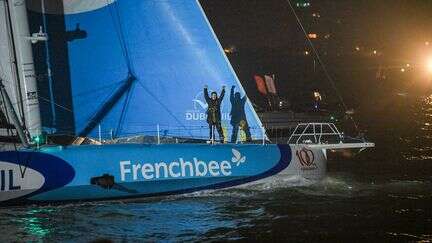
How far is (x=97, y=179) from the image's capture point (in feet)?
41.1

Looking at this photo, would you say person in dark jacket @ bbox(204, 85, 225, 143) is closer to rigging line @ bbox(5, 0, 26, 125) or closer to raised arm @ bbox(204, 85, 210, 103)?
raised arm @ bbox(204, 85, 210, 103)

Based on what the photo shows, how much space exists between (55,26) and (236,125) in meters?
5.17

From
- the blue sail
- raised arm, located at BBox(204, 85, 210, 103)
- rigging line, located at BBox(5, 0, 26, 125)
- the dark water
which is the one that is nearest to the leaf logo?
the dark water

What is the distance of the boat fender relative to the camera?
1252 cm

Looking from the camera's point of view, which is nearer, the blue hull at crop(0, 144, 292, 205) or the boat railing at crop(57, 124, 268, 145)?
the blue hull at crop(0, 144, 292, 205)

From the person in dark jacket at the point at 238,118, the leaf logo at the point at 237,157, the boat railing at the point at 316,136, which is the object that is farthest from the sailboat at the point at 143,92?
the boat railing at the point at 316,136

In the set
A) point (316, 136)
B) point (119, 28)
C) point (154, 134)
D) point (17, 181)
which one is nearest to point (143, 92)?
point (154, 134)

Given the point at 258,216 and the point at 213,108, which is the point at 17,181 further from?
the point at 258,216

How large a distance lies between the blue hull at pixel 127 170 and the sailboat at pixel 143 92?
1.0 inches

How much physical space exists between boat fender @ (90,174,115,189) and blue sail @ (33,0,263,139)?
2041 mm

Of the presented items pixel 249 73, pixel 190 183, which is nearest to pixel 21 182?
pixel 190 183

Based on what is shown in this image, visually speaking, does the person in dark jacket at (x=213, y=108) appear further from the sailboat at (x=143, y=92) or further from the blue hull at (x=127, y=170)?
the blue hull at (x=127, y=170)

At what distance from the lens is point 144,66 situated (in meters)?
14.4

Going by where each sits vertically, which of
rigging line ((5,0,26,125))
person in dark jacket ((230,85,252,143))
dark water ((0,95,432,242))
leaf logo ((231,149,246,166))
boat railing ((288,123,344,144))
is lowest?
dark water ((0,95,432,242))
